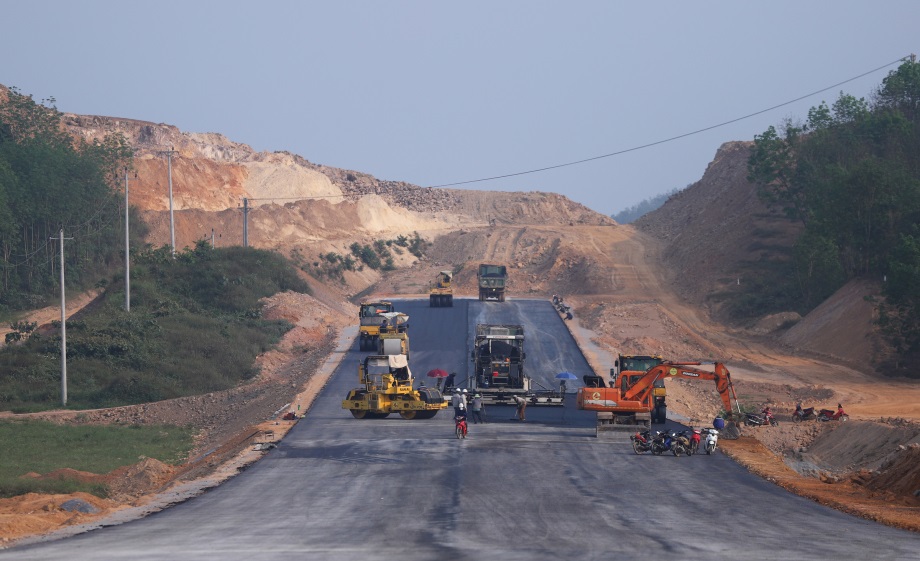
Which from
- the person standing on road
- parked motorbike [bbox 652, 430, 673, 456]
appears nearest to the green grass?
the person standing on road

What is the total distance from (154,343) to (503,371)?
2578cm

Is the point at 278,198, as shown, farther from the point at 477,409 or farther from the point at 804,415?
the point at 804,415

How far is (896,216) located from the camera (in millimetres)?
64062

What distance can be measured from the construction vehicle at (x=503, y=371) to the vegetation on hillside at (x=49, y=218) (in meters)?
56.3

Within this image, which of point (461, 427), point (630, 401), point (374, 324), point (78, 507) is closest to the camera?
point (78, 507)

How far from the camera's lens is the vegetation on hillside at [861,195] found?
183ft

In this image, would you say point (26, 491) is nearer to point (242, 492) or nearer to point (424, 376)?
point (242, 492)

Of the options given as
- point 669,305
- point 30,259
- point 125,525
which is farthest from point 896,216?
point 30,259

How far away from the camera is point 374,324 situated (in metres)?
57.1

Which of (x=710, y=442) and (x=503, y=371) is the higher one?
(x=503, y=371)

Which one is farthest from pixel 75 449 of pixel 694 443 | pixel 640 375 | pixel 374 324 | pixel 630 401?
pixel 694 443

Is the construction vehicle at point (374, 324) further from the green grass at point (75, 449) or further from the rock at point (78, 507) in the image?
the rock at point (78, 507)

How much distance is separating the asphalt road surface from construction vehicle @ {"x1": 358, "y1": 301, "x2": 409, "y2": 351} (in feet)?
62.7

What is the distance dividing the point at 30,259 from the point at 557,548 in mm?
83353
